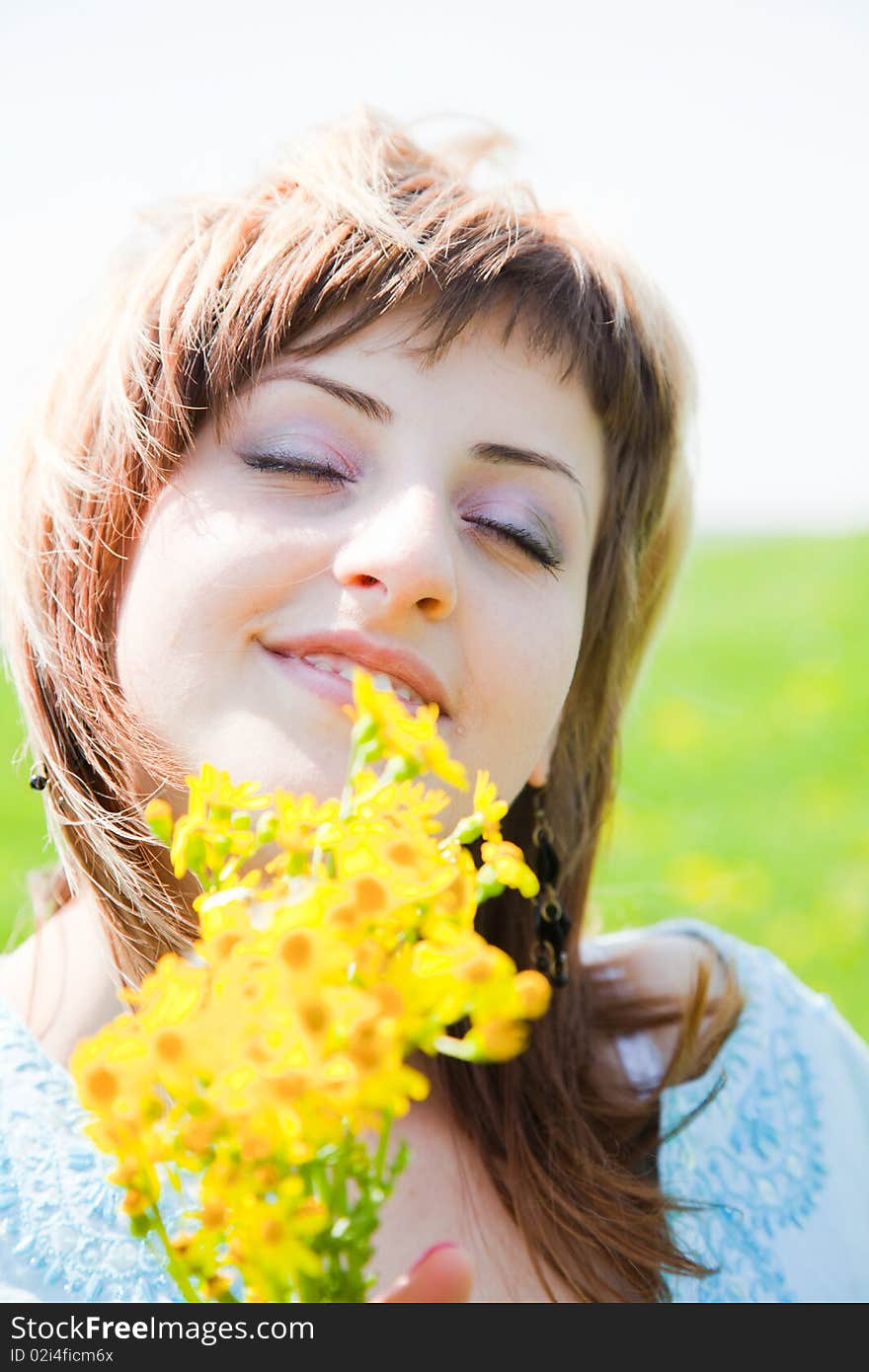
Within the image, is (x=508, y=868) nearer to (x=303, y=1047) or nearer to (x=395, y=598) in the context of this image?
(x=303, y=1047)

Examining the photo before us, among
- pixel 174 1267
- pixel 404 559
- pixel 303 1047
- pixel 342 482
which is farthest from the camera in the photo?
pixel 342 482

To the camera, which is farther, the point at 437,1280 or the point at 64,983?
the point at 64,983

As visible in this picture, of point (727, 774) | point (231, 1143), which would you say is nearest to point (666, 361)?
point (231, 1143)

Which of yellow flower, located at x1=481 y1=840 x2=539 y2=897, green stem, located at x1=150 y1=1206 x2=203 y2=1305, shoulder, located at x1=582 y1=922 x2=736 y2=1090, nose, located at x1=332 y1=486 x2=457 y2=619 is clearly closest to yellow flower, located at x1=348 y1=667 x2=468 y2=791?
yellow flower, located at x1=481 y1=840 x2=539 y2=897

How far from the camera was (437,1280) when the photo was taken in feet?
2.49

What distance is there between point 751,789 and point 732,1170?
3.05m

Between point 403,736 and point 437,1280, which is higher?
point 403,736

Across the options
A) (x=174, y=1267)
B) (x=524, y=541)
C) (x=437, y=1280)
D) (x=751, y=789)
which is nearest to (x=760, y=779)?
(x=751, y=789)

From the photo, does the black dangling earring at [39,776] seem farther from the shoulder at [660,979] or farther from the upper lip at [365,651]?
the shoulder at [660,979]

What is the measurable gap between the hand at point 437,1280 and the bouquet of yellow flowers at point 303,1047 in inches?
5.8

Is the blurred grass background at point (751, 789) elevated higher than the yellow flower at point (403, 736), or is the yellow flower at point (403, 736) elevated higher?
the yellow flower at point (403, 736)

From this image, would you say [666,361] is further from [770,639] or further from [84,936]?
[770,639]

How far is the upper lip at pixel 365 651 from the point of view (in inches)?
42.8

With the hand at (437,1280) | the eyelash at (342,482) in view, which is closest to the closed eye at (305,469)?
the eyelash at (342,482)
